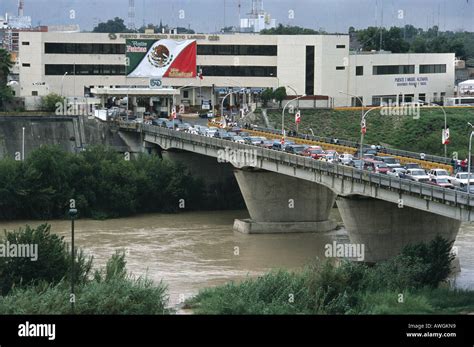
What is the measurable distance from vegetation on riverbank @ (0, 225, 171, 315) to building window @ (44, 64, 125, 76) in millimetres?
53346

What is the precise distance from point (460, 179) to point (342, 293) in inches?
436

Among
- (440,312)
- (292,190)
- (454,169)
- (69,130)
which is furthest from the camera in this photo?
(69,130)

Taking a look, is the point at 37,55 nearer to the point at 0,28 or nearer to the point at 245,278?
the point at 245,278

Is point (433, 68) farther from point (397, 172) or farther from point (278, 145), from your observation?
point (397, 172)

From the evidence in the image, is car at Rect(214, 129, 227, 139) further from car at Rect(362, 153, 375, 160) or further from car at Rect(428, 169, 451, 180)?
car at Rect(428, 169, 451, 180)

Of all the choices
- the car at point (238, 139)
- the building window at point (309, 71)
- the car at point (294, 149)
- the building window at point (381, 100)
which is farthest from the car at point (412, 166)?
the building window at point (381, 100)

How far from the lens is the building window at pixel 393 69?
101 m

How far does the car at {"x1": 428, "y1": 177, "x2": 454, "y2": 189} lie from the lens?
48031 millimetres

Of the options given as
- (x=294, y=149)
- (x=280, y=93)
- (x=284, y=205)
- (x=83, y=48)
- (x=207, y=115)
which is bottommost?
(x=284, y=205)

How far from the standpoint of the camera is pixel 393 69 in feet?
336

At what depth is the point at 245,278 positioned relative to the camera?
47.7m

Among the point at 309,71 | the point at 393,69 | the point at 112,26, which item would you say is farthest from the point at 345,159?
the point at 112,26
